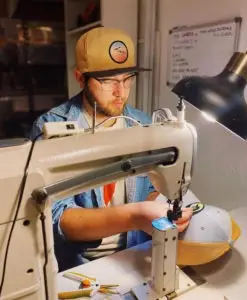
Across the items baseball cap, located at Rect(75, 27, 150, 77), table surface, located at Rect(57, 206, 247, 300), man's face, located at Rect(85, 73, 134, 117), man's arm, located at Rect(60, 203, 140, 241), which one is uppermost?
baseball cap, located at Rect(75, 27, 150, 77)

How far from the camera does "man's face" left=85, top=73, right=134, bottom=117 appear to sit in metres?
0.95

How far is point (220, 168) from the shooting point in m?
1.09

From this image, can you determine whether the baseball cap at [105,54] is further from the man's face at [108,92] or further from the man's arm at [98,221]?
the man's arm at [98,221]

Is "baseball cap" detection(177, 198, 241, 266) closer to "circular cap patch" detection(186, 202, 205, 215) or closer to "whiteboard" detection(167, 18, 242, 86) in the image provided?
"circular cap patch" detection(186, 202, 205, 215)

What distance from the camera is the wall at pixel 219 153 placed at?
100 centimetres

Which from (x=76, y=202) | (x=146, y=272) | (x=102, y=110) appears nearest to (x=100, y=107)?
(x=102, y=110)

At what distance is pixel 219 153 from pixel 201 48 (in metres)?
0.46

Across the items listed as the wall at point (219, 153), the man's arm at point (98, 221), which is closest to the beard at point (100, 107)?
the wall at point (219, 153)

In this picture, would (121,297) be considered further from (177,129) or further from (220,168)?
(220,168)

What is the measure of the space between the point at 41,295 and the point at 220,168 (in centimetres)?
80

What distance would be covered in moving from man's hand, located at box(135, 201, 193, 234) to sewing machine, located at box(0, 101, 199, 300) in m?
0.08

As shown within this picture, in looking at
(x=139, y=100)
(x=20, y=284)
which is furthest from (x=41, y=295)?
(x=139, y=100)

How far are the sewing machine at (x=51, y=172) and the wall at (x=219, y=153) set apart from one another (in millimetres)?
345

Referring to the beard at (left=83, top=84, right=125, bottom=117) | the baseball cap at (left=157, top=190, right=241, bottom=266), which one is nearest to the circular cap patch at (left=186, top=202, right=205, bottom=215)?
the baseball cap at (left=157, top=190, right=241, bottom=266)
